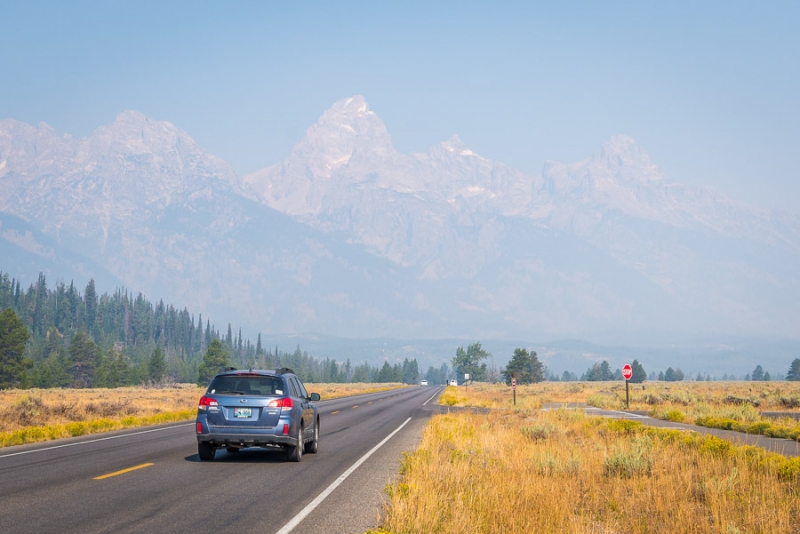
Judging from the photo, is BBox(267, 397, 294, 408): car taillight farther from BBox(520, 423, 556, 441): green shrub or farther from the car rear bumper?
BBox(520, 423, 556, 441): green shrub

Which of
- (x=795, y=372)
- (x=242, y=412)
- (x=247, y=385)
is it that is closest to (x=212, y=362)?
(x=247, y=385)

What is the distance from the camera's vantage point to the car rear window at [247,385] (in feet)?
50.6

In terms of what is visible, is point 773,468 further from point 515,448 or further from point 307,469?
point 307,469

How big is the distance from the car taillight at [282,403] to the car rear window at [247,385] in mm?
238

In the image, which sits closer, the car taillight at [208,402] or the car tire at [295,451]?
the car taillight at [208,402]

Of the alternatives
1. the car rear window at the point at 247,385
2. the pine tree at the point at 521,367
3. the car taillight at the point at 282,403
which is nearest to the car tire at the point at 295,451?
the car taillight at the point at 282,403

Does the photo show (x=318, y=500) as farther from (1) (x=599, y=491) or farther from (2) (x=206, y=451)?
(2) (x=206, y=451)

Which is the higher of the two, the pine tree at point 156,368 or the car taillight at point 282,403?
the car taillight at point 282,403

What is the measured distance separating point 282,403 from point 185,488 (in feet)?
12.0

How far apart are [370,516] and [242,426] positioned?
235 inches

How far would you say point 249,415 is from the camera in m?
15.0

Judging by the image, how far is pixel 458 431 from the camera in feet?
68.7

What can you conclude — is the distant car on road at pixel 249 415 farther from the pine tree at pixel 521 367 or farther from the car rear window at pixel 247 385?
the pine tree at pixel 521 367

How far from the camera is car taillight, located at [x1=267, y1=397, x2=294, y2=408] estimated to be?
49.4ft
